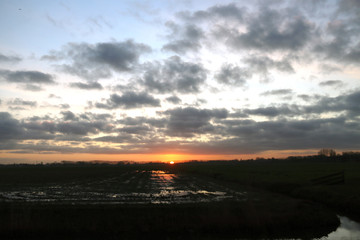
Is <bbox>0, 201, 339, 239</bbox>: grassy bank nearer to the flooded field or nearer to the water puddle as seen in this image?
the water puddle

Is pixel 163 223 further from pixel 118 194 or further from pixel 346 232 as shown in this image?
pixel 118 194

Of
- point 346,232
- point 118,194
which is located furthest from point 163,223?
point 118,194

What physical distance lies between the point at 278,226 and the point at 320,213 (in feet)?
13.9

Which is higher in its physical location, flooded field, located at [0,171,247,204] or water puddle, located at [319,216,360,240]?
flooded field, located at [0,171,247,204]

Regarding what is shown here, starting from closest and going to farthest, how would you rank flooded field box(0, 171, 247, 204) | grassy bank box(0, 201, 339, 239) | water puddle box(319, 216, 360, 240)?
grassy bank box(0, 201, 339, 239) → water puddle box(319, 216, 360, 240) → flooded field box(0, 171, 247, 204)

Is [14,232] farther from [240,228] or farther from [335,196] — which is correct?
[335,196]

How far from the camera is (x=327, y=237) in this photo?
54.9ft

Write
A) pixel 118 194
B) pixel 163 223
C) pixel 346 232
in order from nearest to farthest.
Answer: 1. pixel 163 223
2. pixel 346 232
3. pixel 118 194

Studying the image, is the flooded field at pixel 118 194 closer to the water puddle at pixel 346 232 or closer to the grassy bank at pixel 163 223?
the grassy bank at pixel 163 223

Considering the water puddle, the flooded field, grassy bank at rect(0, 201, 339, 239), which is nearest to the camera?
grassy bank at rect(0, 201, 339, 239)

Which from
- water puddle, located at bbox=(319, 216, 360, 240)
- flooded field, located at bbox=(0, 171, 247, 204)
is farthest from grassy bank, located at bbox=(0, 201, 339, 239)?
flooded field, located at bbox=(0, 171, 247, 204)

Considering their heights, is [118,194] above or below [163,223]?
below

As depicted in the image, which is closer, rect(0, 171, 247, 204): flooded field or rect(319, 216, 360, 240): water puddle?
rect(319, 216, 360, 240): water puddle

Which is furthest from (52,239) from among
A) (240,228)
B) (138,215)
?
(240,228)
